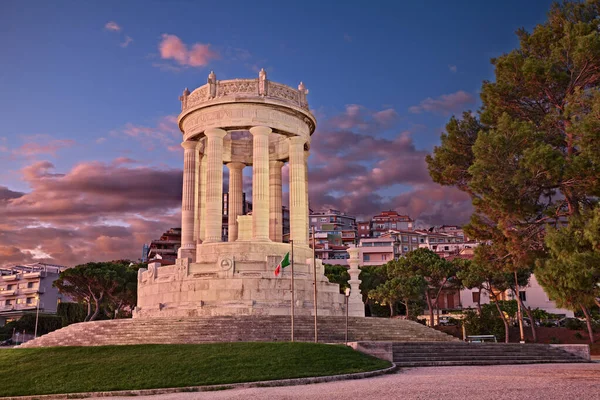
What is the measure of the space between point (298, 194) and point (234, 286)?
10.5m

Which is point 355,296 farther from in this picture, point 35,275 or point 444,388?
point 35,275

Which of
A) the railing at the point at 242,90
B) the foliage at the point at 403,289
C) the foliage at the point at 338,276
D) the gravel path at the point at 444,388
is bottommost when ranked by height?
the gravel path at the point at 444,388

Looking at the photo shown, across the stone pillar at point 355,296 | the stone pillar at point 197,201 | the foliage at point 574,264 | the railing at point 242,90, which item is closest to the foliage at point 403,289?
the stone pillar at point 355,296

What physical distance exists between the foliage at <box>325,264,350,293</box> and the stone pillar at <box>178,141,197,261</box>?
29.2 m

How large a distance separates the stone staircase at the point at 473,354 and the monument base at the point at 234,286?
12.0 m

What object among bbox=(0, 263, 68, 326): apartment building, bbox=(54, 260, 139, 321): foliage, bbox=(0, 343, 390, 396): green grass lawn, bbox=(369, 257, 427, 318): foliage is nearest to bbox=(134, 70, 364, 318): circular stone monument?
bbox=(0, 343, 390, 396): green grass lawn

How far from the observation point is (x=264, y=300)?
39844 millimetres

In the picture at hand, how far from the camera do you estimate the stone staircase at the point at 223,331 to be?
107 ft

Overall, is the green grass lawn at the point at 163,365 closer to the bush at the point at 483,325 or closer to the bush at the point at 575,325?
the bush at the point at 483,325

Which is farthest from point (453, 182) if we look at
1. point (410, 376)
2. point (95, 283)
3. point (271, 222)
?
point (95, 283)

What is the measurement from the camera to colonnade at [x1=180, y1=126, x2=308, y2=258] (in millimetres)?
45375

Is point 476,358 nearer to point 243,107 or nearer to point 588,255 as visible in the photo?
point 588,255

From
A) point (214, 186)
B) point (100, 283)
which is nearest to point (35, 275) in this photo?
point (100, 283)

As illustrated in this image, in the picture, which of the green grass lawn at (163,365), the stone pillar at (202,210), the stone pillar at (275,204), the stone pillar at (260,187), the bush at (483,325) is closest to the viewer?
the green grass lawn at (163,365)
